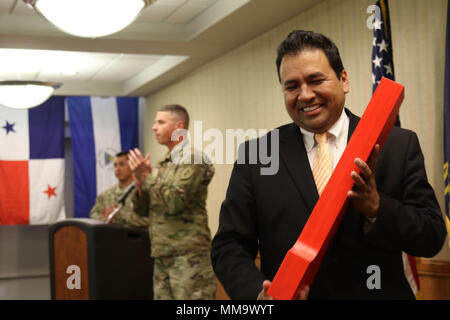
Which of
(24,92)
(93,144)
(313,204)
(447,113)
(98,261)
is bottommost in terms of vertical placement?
(98,261)

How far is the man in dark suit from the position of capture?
1089 mm

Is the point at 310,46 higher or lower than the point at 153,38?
lower

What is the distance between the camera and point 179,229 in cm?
360

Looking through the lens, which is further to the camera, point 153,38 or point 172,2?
point 153,38

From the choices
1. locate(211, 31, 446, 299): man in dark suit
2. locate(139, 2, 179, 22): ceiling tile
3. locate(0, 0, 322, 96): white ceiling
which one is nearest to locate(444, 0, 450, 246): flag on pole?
locate(0, 0, 322, 96): white ceiling

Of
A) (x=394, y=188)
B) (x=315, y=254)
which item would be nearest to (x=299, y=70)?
(x=394, y=188)

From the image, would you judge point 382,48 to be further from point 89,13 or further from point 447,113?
point 89,13

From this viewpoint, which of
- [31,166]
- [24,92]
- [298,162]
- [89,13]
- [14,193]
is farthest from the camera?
[31,166]

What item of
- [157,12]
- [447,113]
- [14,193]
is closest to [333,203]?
[447,113]

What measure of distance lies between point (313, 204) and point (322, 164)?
10 cm

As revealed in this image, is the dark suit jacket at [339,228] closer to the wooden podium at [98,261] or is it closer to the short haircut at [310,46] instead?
the short haircut at [310,46]

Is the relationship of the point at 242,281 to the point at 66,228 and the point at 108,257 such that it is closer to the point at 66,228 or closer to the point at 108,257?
the point at 108,257

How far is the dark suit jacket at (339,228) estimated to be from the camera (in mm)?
1051

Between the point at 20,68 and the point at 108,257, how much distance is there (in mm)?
3090
